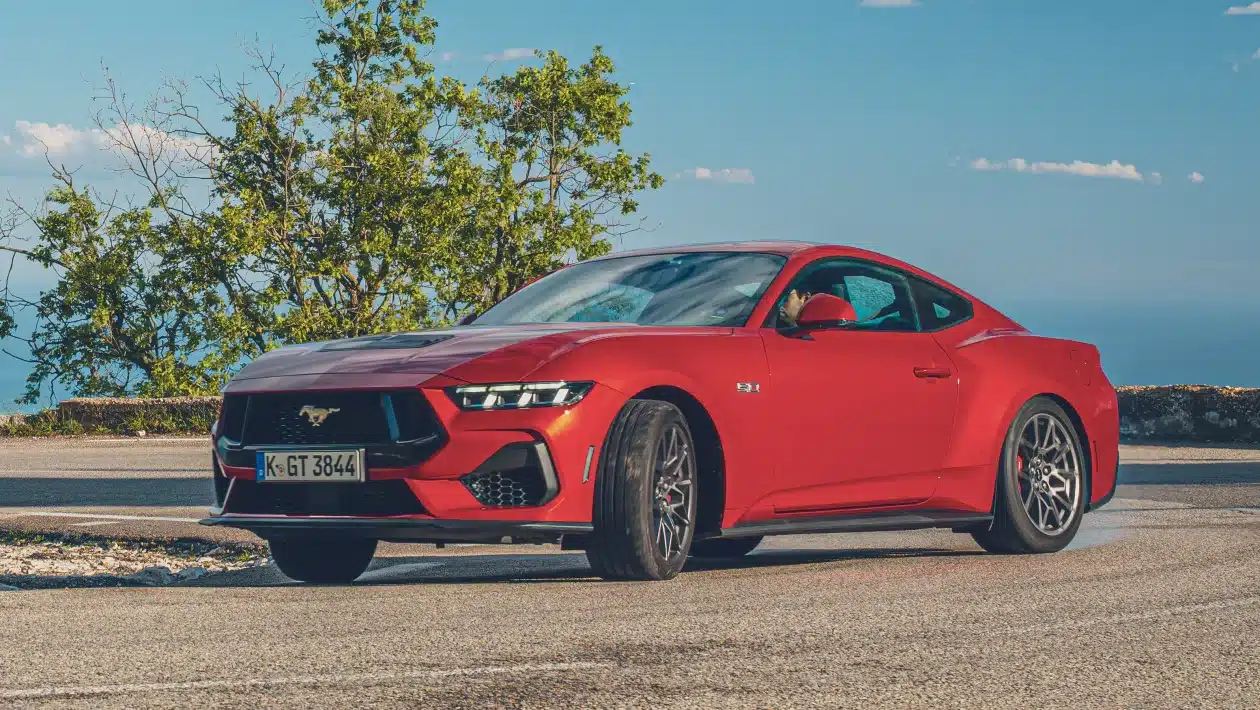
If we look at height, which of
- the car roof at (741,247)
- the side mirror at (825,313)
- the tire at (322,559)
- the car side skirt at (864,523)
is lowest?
the tire at (322,559)

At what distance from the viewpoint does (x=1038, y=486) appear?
829 centimetres

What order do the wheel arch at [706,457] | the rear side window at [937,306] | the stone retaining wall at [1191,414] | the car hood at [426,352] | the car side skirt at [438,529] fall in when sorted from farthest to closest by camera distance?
the stone retaining wall at [1191,414] → the rear side window at [937,306] → the wheel arch at [706,457] → the car hood at [426,352] → the car side skirt at [438,529]

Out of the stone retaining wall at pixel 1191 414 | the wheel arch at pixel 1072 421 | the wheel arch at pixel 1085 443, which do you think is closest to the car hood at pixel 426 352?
the wheel arch at pixel 1072 421

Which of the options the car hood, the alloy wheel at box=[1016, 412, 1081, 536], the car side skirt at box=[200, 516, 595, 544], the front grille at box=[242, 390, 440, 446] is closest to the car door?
the alloy wheel at box=[1016, 412, 1081, 536]

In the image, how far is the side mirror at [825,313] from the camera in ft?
23.2

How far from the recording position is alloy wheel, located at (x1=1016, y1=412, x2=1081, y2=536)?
8.24 m

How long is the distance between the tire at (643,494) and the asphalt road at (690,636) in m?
0.13

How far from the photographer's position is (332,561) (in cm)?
762

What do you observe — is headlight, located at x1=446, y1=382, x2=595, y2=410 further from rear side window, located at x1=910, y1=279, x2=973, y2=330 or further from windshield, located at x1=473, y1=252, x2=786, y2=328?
rear side window, located at x1=910, y1=279, x2=973, y2=330

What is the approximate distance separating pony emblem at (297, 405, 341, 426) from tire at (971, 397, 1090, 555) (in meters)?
3.61

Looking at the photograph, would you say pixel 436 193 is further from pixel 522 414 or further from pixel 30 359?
pixel 522 414

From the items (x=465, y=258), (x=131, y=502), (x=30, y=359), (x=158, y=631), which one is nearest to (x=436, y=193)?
(x=465, y=258)

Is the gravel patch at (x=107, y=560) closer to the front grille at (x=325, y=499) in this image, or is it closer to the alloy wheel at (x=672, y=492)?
the front grille at (x=325, y=499)

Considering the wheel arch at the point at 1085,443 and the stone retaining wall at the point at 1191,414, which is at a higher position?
the wheel arch at the point at 1085,443
